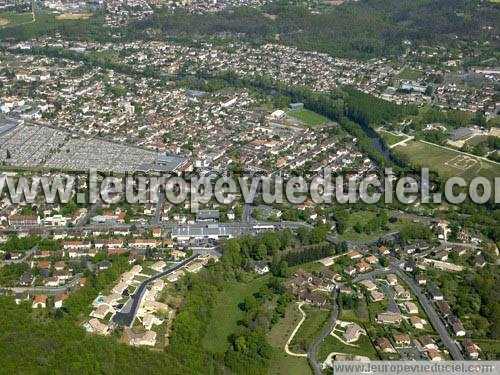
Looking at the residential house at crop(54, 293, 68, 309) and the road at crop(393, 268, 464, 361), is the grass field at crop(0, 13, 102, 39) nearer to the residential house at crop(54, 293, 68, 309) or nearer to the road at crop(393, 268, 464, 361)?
the residential house at crop(54, 293, 68, 309)

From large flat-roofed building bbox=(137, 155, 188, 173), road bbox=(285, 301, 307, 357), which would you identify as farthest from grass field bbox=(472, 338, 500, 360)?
large flat-roofed building bbox=(137, 155, 188, 173)

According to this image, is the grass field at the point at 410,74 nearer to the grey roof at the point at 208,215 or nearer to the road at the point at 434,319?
the grey roof at the point at 208,215

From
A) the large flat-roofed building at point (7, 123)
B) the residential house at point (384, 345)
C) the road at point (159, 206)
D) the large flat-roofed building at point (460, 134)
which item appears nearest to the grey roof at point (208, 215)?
the road at point (159, 206)

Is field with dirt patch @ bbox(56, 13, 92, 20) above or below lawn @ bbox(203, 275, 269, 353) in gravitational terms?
above

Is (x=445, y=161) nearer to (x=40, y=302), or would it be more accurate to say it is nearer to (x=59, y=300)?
(x=59, y=300)

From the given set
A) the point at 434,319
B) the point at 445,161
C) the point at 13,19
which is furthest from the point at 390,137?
the point at 13,19

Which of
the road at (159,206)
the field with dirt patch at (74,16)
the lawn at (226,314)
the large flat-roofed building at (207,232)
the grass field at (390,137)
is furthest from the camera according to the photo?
the field with dirt patch at (74,16)

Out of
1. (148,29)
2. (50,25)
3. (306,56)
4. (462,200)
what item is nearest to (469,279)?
(462,200)
